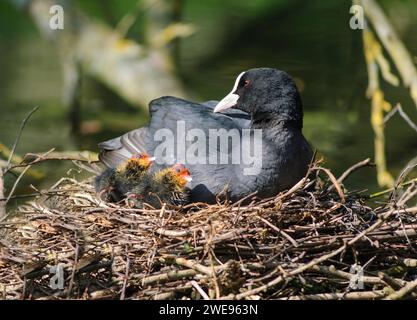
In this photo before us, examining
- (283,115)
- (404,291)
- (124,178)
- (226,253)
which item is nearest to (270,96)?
(283,115)

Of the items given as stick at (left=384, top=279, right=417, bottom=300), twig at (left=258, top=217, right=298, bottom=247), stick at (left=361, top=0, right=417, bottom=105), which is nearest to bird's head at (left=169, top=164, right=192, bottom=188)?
twig at (left=258, top=217, right=298, bottom=247)

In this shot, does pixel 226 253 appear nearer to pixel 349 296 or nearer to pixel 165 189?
pixel 349 296

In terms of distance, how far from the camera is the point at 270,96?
18.4 ft

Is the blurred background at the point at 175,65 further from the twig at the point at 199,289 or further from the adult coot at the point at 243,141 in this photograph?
the twig at the point at 199,289

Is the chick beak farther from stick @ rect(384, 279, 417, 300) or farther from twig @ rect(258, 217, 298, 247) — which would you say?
stick @ rect(384, 279, 417, 300)

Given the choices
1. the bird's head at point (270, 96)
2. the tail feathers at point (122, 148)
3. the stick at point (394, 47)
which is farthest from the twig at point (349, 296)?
the stick at point (394, 47)

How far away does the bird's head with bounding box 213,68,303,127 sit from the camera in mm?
5562

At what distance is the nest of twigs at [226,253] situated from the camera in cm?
475

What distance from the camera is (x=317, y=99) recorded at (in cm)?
1091

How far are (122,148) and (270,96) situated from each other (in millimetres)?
1146

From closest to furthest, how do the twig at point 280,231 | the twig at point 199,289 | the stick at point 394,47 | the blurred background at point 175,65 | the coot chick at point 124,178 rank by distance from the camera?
the twig at point 199,289, the twig at point 280,231, the coot chick at point 124,178, the stick at point 394,47, the blurred background at point 175,65

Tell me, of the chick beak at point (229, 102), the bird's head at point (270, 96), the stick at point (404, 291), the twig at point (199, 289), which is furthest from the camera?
the chick beak at point (229, 102)

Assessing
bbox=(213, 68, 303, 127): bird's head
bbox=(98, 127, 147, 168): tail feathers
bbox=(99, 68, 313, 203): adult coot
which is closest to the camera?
bbox=(99, 68, 313, 203): adult coot

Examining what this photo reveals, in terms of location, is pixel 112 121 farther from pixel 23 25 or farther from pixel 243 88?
pixel 243 88
